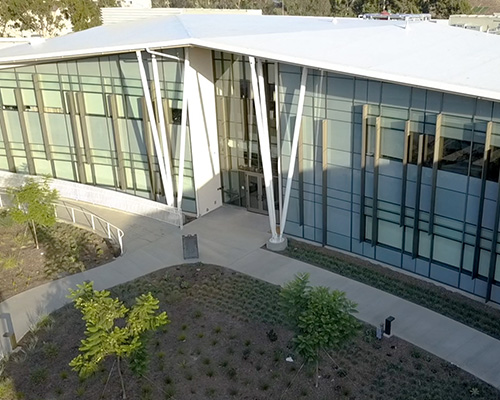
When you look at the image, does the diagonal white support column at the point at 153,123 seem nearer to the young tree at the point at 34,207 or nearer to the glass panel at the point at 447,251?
the young tree at the point at 34,207

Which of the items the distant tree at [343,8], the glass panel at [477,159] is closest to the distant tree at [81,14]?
the distant tree at [343,8]

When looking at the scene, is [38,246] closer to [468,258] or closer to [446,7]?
[468,258]

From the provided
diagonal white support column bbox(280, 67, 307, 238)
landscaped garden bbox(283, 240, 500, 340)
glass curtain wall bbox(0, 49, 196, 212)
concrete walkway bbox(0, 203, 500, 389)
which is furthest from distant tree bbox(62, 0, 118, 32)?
landscaped garden bbox(283, 240, 500, 340)

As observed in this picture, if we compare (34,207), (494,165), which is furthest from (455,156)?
(34,207)

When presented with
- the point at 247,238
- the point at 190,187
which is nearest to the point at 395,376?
the point at 247,238

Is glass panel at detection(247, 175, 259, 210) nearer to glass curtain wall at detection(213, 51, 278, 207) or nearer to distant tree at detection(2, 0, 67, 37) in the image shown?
glass curtain wall at detection(213, 51, 278, 207)

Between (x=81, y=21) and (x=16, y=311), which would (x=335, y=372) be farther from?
(x=81, y=21)
